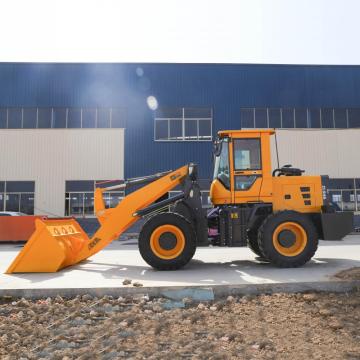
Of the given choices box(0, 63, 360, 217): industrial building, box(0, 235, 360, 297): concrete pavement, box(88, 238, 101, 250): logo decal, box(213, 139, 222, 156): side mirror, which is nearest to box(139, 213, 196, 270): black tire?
box(0, 235, 360, 297): concrete pavement

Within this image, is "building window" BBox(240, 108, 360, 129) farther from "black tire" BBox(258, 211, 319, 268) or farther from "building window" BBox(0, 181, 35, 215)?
"black tire" BBox(258, 211, 319, 268)

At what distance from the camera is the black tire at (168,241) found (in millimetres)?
8094

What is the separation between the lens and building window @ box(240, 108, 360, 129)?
23.3 metres

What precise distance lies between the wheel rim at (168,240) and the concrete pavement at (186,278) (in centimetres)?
42

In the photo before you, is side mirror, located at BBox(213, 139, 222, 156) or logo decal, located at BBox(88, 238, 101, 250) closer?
logo decal, located at BBox(88, 238, 101, 250)

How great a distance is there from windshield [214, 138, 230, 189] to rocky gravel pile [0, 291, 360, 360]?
3.37 m

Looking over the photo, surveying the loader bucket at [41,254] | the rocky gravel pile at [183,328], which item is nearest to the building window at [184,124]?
the loader bucket at [41,254]

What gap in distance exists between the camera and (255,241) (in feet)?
30.3

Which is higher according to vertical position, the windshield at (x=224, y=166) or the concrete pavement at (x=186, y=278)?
the windshield at (x=224, y=166)

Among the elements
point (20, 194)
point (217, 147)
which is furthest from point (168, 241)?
point (20, 194)

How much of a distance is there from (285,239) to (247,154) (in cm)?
199

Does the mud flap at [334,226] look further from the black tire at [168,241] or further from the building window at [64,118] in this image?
the building window at [64,118]

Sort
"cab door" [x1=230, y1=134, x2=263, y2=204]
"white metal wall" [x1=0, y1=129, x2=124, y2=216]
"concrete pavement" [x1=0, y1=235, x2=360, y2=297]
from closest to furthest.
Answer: "concrete pavement" [x1=0, y1=235, x2=360, y2=297] < "cab door" [x1=230, y1=134, x2=263, y2=204] < "white metal wall" [x1=0, y1=129, x2=124, y2=216]

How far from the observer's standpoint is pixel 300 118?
2353 centimetres
